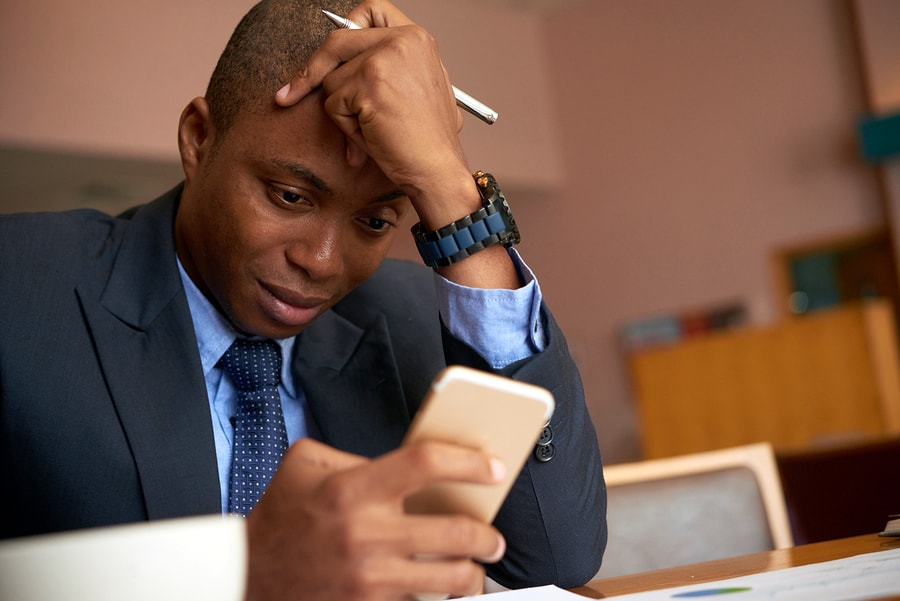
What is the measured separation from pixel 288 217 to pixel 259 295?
0.37 ft

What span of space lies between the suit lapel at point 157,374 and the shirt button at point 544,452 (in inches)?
15.0

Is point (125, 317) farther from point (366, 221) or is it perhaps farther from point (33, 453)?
point (366, 221)

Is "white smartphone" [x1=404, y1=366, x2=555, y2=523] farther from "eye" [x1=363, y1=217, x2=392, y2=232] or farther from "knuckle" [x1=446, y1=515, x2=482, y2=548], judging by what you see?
"eye" [x1=363, y1=217, x2=392, y2=232]

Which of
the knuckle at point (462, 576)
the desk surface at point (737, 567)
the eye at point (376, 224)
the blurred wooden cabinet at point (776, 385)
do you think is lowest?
the blurred wooden cabinet at point (776, 385)

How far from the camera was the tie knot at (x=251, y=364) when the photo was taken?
1.30 m

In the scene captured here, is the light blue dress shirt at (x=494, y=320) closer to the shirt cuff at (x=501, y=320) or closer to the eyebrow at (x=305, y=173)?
the shirt cuff at (x=501, y=320)

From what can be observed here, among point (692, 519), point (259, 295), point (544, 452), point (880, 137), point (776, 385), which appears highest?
point (259, 295)

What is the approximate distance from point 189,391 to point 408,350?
1.22 ft

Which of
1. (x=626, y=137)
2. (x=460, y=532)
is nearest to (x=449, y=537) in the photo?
(x=460, y=532)

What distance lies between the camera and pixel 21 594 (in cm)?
49

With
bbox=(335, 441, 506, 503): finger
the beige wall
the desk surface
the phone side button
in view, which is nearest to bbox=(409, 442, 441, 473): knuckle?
bbox=(335, 441, 506, 503): finger

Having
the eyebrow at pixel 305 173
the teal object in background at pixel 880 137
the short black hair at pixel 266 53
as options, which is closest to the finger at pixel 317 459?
the eyebrow at pixel 305 173

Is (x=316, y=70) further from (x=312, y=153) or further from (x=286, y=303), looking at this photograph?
(x=286, y=303)

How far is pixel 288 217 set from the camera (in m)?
1.17
